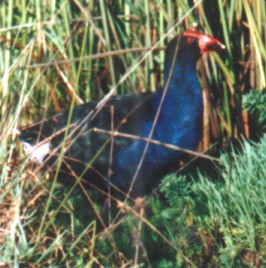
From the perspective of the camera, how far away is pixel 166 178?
4594mm

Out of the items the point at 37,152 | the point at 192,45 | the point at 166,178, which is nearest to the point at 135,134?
the point at 166,178

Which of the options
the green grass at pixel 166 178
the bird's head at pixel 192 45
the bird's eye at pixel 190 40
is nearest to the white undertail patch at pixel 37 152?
the green grass at pixel 166 178

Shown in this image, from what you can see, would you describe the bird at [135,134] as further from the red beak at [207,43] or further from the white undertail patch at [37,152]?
the white undertail patch at [37,152]

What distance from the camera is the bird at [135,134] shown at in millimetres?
5082

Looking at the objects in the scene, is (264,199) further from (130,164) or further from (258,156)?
(130,164)

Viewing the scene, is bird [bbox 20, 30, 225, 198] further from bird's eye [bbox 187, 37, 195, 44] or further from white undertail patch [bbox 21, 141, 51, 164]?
white undertail patch [bbox 21, 141, 51, 164]

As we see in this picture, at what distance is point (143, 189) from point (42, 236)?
1.34 meters

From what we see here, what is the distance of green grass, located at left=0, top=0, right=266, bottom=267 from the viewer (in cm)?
385

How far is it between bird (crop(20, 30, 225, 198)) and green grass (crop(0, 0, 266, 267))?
14 centimetres

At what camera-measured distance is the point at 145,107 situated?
521 centimetres

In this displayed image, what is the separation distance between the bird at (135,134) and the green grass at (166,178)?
0.46 feet

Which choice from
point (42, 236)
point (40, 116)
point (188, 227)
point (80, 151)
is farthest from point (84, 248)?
point (40, 116)

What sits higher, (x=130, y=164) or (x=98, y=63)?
(x=98, y=63)

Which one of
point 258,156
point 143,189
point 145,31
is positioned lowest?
point 143,189
